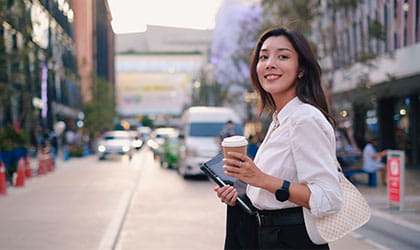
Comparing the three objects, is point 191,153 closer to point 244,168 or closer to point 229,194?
point 229,194

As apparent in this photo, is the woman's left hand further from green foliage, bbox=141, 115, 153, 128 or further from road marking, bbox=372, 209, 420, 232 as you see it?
green foliage, bbox=141, 115, 153, 128

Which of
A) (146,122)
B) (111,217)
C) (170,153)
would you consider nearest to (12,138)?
(111,217)

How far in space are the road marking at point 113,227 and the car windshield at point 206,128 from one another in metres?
7.28

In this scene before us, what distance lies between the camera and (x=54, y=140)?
32188 millimetres

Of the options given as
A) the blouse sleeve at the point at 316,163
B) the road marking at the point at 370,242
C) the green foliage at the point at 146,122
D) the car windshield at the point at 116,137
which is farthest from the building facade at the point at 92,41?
the blouse sleeve at the point at 316,163

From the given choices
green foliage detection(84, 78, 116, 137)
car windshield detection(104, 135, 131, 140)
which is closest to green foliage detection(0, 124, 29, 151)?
car windshield detection(104, 135, 131, 140)

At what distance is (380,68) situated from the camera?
2406 cm

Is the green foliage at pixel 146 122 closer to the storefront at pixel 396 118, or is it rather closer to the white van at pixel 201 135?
the storefront at pixel 396 118

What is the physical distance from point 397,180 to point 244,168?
9322 mm

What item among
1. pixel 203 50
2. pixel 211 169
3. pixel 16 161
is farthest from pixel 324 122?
pixel 203 50

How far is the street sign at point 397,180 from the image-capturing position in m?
10.6

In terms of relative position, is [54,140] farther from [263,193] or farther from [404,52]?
[263,193]

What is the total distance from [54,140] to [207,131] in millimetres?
15503

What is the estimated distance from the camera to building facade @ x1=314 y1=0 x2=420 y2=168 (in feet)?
65.3
